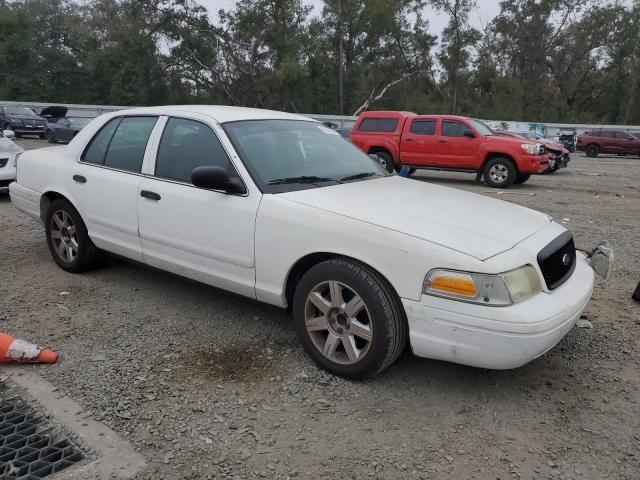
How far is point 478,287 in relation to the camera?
8.61ft

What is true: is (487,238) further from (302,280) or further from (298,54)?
(298,54)

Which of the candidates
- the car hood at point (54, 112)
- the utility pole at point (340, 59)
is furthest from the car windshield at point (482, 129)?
the utility pole at point (340, 59)

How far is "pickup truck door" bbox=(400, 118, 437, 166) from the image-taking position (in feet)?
44.0

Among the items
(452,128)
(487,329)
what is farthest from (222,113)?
(452,128)

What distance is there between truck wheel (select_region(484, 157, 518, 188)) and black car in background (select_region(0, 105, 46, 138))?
66.0 ft

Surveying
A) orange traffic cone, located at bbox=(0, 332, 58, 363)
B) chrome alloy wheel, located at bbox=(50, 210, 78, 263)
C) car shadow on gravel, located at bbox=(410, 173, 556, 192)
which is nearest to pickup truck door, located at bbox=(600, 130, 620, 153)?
car shadow on gravel, located at bbox=(410, 173, 556, 192)

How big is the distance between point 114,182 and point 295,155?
1527 millimetres

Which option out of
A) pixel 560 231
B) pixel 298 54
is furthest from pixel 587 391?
pixel 298 54

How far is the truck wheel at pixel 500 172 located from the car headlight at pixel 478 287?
10485mm

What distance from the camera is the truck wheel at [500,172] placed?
1245cm

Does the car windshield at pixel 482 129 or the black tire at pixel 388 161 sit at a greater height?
the car windshield at pixel 482 129

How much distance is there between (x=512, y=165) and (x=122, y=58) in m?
40.8

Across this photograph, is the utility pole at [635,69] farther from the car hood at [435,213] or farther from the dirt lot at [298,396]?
the car hood at [435,213]

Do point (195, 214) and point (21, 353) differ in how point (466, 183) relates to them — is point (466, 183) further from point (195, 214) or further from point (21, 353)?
point (21, 353)
